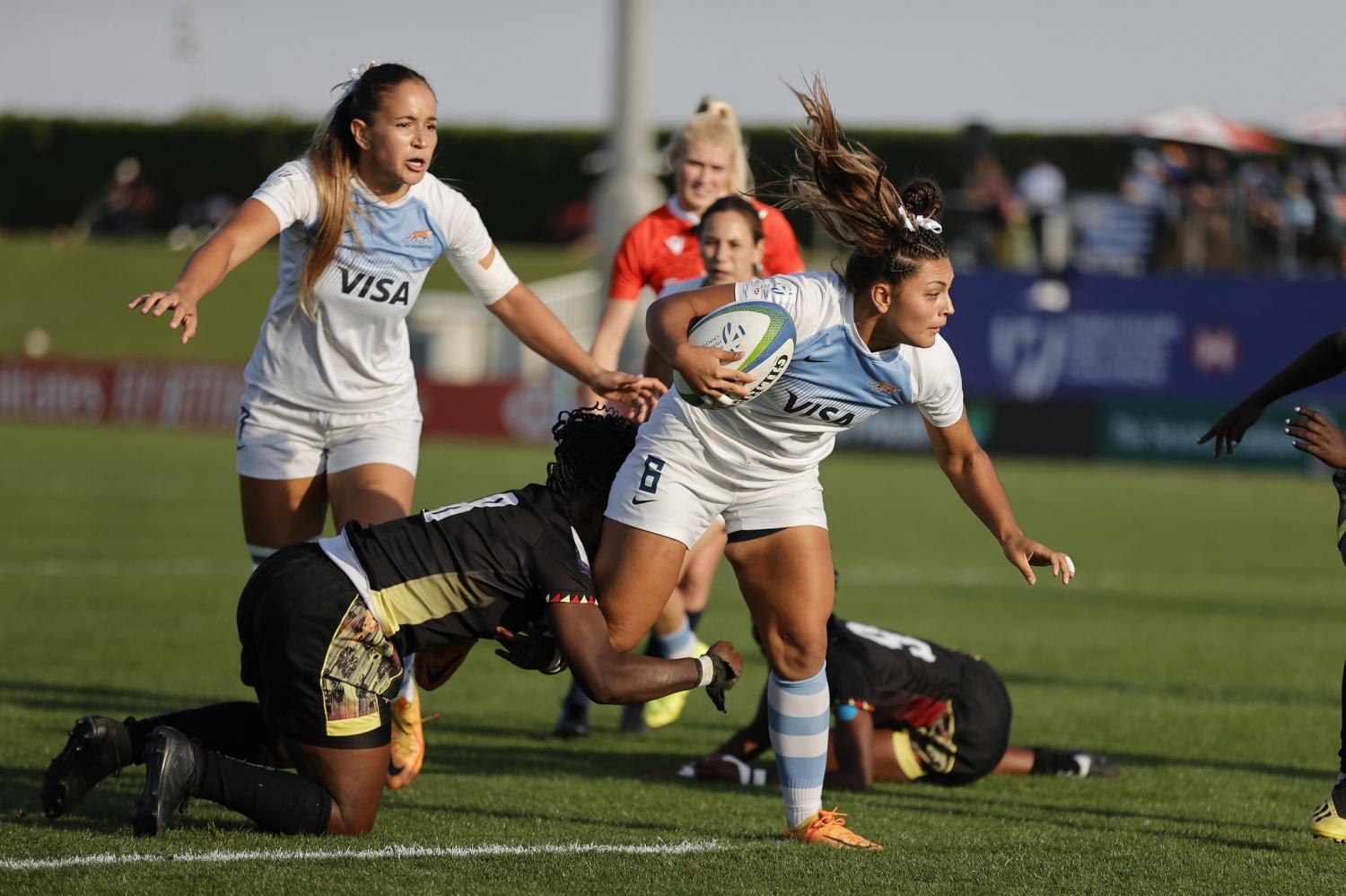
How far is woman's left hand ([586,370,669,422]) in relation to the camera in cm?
590

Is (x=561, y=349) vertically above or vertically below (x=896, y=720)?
above

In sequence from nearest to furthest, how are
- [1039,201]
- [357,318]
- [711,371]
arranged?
[711,371] → [357,318] → [1039,201]

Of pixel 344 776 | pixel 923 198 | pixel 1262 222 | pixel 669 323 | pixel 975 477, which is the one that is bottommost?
pixel 344 776

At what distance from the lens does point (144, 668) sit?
8.60 metres

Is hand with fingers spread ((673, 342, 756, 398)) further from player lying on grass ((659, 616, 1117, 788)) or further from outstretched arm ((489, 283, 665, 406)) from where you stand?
player lying on grass ((659, 616, 1117, 788))

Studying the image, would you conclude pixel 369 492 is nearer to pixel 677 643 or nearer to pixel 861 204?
pixel 677 643

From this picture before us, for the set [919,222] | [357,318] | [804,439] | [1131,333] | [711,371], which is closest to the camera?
[711,371]

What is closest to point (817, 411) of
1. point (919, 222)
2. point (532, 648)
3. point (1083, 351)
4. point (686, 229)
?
point (919, 222)

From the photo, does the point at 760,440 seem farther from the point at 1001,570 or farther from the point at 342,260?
the point at 1001,570

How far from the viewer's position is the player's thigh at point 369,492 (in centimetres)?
605

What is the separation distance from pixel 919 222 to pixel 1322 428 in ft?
4.55

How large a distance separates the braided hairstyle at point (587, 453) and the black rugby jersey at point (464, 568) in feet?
0.75

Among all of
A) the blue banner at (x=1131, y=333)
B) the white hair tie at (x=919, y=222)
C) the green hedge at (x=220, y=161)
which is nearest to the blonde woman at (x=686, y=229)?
the white hair tie at (x=919, y=222)

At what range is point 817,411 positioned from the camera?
5.15 metres
